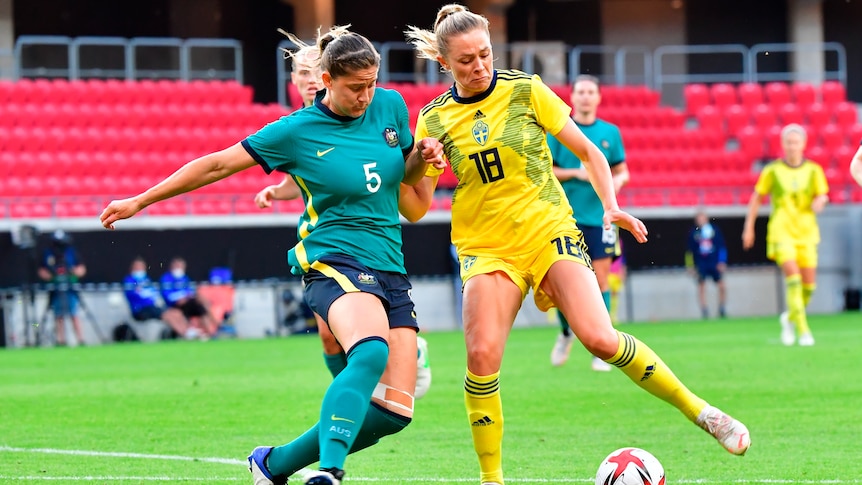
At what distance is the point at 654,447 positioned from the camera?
23.0ft

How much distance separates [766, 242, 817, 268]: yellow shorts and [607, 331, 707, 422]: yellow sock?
807 cm

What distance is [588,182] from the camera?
11.1 meters

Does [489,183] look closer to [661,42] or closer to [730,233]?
[730,233]

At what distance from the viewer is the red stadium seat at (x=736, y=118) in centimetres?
2744

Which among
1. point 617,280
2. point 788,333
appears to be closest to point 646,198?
point 617,280

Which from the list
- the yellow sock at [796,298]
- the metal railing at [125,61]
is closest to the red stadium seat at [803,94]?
the metal railing at [125,61]

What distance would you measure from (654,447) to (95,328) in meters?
14.5

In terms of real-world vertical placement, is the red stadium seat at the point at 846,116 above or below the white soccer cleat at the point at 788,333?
above

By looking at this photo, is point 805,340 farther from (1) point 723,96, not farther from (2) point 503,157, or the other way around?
(1) point 723,96

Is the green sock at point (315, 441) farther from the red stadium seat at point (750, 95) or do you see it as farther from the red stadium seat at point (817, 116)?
the red stadium seat at point (750, 95)

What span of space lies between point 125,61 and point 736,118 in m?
12.9

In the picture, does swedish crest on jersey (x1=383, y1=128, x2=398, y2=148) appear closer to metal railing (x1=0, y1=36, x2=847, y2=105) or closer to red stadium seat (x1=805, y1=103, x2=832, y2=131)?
metal railing (x1=0, y1=36, x2=847, y2=105)

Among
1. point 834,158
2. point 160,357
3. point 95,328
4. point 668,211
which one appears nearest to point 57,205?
point 95,328

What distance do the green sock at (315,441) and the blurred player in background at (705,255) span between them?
17.9 m
